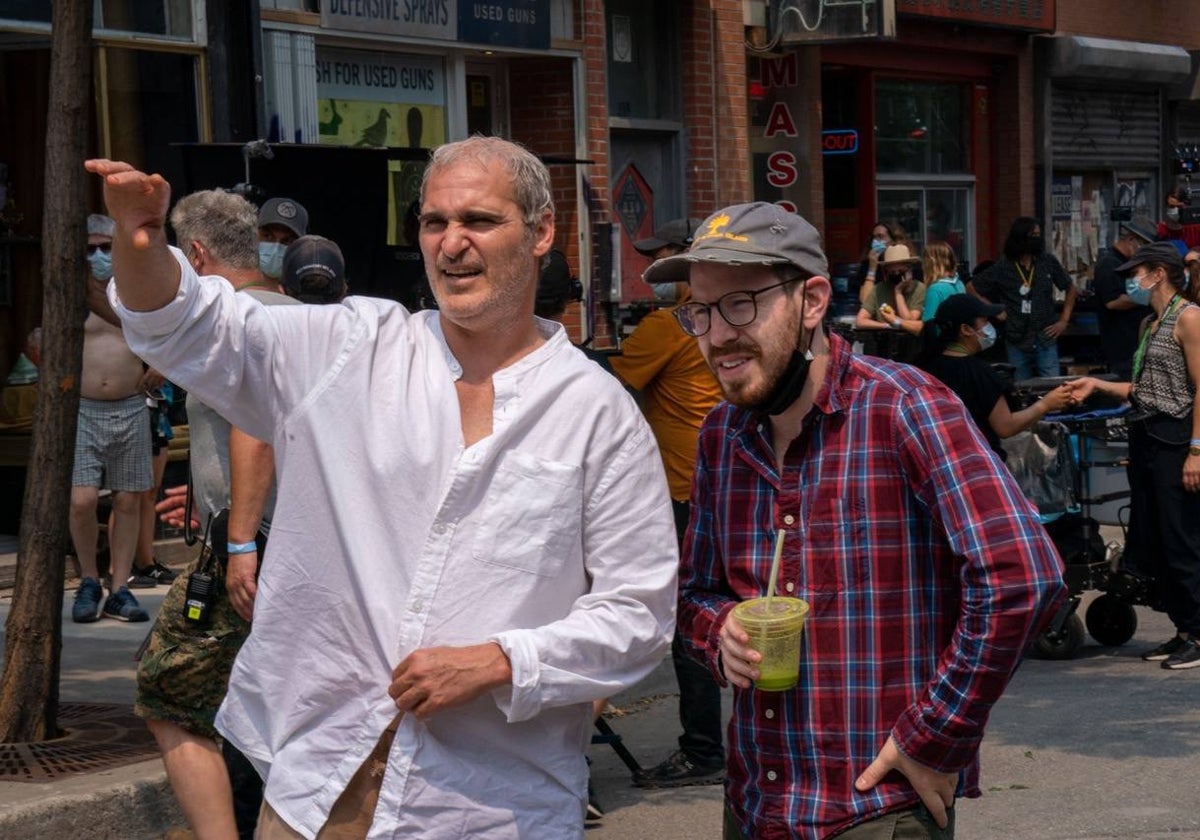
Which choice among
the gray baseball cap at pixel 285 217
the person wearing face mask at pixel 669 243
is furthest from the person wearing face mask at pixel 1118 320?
the gray baseball cap at pixel 285 217

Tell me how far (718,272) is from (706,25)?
532 inches

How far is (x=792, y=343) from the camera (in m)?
3.30

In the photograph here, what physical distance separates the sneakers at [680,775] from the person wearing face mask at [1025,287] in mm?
11421

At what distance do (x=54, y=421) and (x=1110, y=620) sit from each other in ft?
17.7

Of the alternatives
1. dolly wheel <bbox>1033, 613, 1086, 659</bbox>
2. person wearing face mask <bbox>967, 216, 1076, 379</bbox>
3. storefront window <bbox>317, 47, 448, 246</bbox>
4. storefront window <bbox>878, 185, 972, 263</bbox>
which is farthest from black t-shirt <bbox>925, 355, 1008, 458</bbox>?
storefront window <bbox>878, 185, 972, 263</bbox>

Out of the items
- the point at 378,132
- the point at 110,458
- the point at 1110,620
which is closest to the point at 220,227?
the point at 110,458

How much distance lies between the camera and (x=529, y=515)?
10.8 feet

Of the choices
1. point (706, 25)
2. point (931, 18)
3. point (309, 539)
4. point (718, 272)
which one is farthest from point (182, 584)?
point (931, 18)

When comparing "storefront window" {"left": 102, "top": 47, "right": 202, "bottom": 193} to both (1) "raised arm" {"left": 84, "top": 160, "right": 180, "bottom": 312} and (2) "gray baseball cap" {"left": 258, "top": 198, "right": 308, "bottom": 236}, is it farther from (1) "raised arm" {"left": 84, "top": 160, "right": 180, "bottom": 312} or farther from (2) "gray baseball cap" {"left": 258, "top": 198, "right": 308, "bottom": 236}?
(1) "raised arm" {"left": 84, "top": 160, "right": 180, "bottom": 312}

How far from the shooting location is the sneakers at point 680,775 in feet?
23.2

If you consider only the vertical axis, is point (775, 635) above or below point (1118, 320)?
above

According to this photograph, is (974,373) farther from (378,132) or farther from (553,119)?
(553,119)

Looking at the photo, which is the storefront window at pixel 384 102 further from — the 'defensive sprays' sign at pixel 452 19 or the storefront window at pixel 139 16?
the storefront window at pixel 139 16

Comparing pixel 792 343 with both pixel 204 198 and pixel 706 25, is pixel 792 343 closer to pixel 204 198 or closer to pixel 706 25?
pixel 204 198
